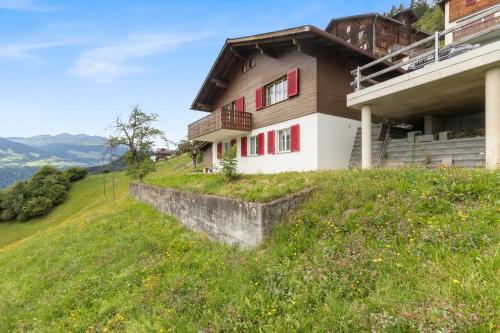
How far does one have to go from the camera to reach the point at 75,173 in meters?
52.3

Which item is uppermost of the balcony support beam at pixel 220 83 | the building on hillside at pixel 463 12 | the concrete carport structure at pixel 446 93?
the building on hillside at pixel 463 12

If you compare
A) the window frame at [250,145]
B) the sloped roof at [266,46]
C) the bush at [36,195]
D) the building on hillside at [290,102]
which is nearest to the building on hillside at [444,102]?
the building on hillside at [290,102]

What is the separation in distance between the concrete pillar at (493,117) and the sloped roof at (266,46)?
604cm

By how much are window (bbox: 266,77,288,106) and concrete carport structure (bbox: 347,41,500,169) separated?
15.2 ft

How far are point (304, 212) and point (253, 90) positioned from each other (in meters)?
12.3

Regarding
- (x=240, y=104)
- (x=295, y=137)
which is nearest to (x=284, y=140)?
(x=295, y=137)

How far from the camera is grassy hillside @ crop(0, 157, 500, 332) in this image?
2910 mm

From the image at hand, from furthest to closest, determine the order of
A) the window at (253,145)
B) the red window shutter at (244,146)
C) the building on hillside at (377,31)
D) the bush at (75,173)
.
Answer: the bush at (75,173) → the building on hillside at (377,31) → the red window shutter at (244,146) → the window at (253,145)

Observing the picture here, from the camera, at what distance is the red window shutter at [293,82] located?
42.8 feet

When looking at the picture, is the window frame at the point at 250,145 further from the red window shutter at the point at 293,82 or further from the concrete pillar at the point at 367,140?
the concrete pillar at the point at 367,140

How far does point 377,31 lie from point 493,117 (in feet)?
128

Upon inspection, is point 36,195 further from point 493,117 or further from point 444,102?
point 493,117

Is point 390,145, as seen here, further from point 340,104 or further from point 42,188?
point 42,188

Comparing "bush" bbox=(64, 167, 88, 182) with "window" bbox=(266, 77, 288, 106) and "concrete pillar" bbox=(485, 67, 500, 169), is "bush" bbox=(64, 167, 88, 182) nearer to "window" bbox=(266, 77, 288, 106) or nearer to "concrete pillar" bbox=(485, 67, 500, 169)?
"window" bbox=(266, 77, 288, 106)
